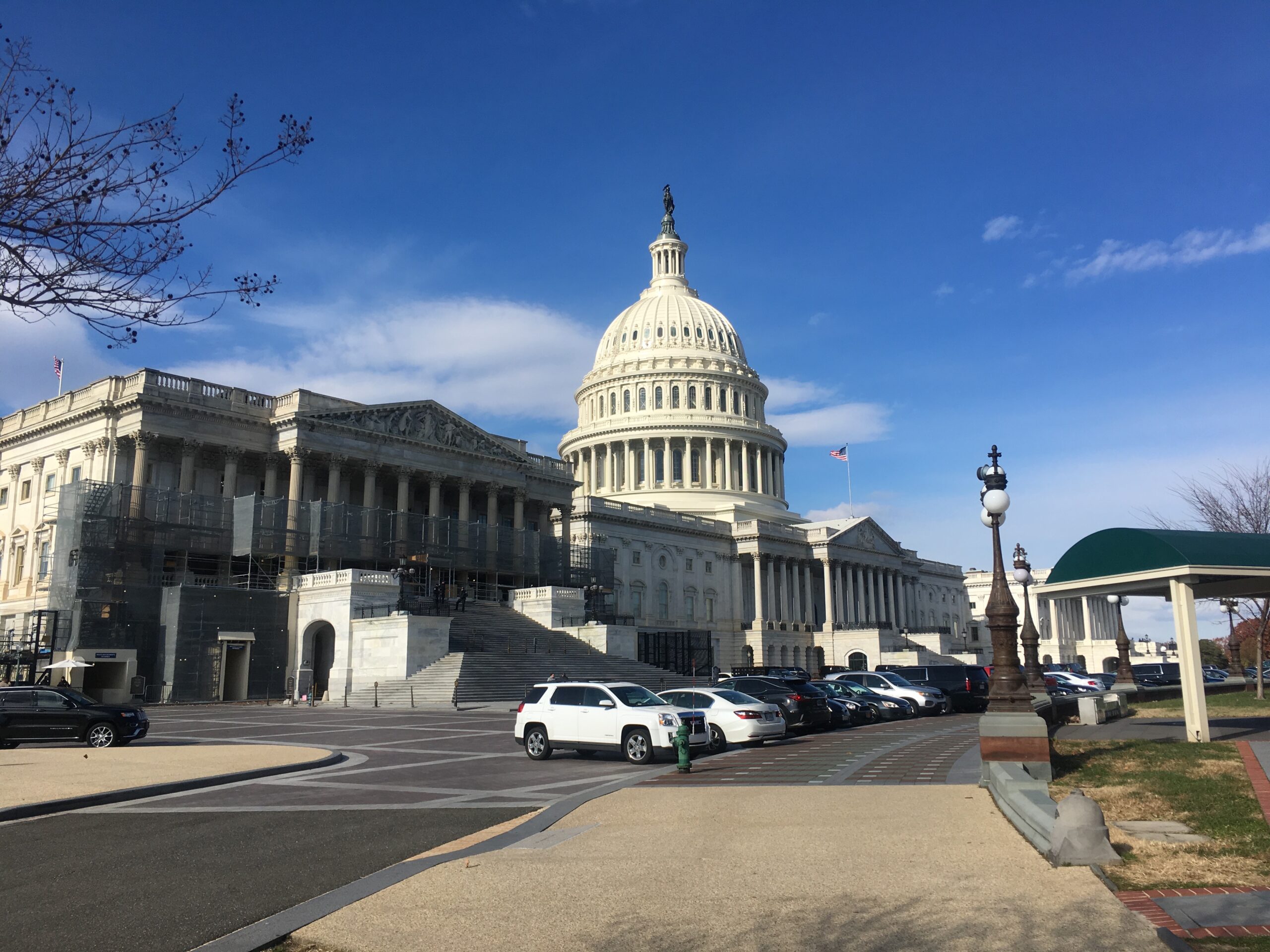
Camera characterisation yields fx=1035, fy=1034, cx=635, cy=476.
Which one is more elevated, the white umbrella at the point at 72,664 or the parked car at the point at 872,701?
the white umbrella at the point at 72,664

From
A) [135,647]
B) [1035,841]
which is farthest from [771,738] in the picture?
[135,647]

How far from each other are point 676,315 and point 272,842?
11653cm

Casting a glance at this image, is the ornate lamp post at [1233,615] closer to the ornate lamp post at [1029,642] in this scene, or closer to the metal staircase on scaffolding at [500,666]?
the ornate lamp post at [1029,642]

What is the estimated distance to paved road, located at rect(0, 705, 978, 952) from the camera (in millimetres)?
9109

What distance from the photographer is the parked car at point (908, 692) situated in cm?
3916

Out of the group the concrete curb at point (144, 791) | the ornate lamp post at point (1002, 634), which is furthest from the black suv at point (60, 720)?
the ornate lamp post at point (1002, 634)

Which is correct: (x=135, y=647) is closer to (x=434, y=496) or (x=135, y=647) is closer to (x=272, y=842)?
(x=434, y=496)

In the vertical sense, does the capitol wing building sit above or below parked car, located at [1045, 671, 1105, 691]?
above

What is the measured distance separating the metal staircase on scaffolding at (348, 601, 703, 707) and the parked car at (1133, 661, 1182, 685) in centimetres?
2941

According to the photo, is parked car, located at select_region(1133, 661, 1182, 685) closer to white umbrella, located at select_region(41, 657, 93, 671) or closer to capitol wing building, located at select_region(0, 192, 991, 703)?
capitol wing building, located at select_region(0, 192, 991, 703)

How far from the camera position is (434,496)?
65375 millimetres

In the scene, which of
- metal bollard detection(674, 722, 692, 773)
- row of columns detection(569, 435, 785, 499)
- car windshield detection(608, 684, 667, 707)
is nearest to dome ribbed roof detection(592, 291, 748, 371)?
row of columns detection(569, 435, 785, 499)

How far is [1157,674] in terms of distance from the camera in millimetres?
69938

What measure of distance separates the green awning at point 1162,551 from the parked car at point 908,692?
15813 mm
